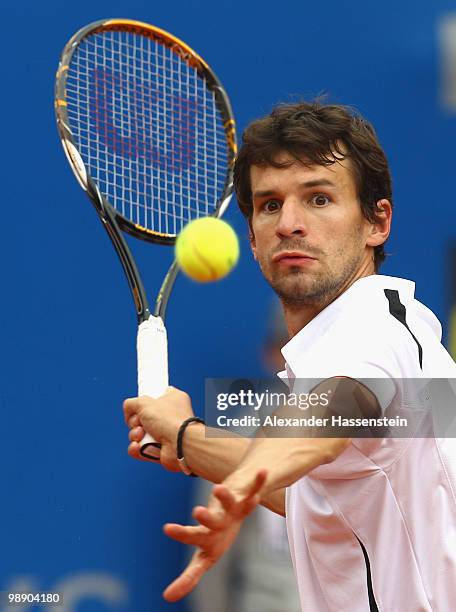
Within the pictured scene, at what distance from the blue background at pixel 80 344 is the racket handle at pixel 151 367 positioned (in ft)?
3.24

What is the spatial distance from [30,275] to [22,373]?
0.24m

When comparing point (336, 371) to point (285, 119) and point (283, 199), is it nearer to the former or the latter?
point (283, 199)

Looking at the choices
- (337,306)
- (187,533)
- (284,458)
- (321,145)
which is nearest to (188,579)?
(187,533)

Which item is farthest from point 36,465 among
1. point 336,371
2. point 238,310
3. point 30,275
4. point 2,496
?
point 336,371

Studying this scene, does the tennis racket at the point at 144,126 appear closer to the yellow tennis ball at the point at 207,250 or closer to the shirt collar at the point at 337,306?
the yellow tennis ball at the point at 207,250

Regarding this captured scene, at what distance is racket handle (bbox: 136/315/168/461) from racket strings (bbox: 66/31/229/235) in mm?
638

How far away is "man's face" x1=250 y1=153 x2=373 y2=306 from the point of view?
1.82 meters

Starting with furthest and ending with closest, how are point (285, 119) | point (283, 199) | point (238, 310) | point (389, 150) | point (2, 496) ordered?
point (389, 150), point (238, 310), point (2, 496), point (285, 119), point (283, 199)

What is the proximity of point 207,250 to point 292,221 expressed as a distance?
0.14 meters

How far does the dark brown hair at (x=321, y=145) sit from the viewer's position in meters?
1.91

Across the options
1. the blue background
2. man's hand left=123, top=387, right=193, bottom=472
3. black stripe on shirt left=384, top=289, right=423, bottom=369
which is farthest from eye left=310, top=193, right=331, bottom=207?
the blue background

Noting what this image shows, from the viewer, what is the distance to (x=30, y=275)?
293 cm

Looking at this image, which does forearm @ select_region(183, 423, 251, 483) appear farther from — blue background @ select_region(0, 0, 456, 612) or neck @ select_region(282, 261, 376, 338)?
blue background @ select_region(0, 0, 456, 612)

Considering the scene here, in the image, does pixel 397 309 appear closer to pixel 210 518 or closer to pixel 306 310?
pixel 306 310
